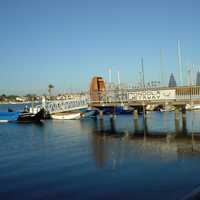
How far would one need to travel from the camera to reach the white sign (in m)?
35.5

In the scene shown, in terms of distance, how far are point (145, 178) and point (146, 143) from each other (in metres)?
11.5

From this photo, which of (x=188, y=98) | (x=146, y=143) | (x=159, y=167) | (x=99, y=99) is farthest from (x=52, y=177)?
(x=99, y=99)

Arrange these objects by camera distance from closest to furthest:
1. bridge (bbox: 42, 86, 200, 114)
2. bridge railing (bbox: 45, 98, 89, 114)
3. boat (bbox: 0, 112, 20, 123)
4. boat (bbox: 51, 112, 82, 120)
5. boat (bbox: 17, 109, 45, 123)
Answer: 1. bridge (bbox: 42, 86, 200, 114)
2. bridge railing (bbox: 45, 98, 89, 114)
3. boat (bbox: 17, 109, 45, 123)
4. boat (bbox: 0, 112, 20, 123)
5. boat (bbox: 51, 112, 82, 120)

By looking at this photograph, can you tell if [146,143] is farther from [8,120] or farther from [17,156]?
[8,120]

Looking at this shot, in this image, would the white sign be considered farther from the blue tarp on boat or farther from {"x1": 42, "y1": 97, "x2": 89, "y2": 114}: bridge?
the blue tarp on boat

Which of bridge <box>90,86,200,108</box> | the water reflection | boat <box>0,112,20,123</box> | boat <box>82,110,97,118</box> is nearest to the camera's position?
the water reflection

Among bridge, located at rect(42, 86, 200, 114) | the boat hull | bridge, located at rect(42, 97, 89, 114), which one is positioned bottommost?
the boat hull

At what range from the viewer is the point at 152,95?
121 feet

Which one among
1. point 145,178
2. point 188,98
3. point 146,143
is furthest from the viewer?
point 188,98

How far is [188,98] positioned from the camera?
1345 inches

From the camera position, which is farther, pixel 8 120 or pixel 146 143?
pixel 8 120

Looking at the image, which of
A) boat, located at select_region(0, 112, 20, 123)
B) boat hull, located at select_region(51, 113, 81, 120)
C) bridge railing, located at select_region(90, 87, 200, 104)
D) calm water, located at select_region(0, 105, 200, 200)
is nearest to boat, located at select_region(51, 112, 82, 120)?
boat hull, located at select_region(51, 113, 81, 120)

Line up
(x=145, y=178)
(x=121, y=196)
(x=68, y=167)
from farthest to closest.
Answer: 1. (x=68, y=167)
2. (x=145, y=178)
3. (x=121, y=196)

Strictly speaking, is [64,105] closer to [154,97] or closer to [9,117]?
[9,117]
